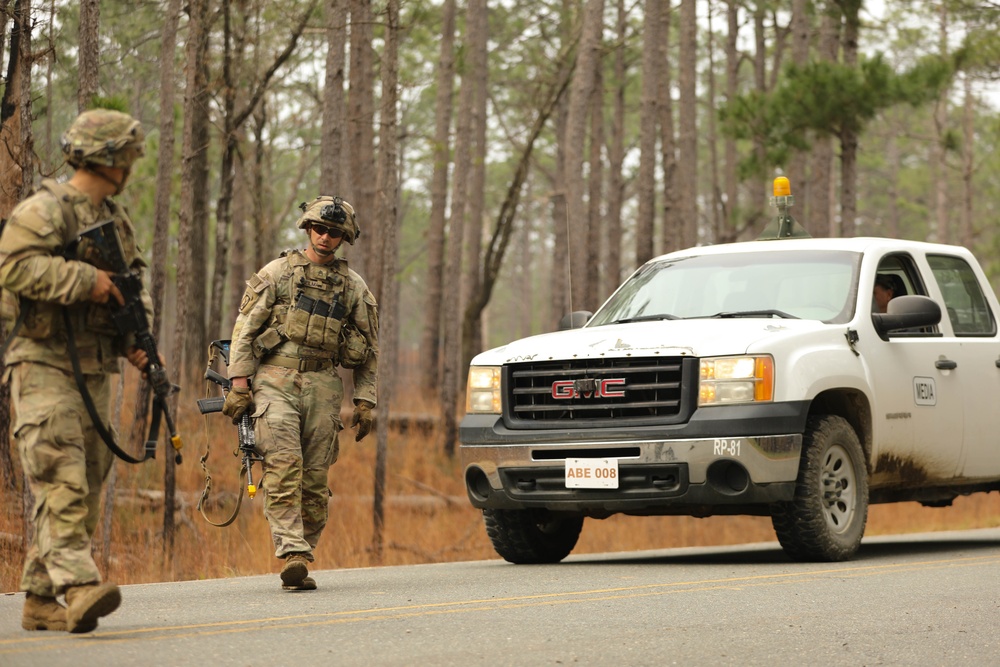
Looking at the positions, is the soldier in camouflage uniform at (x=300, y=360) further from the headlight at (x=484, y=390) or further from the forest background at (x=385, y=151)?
the forest background at (x=385, y=151)

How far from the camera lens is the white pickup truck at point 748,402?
880 cm

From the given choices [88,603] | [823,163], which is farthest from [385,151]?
[88,603]

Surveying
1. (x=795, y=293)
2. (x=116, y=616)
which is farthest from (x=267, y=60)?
(x=116, y=616)

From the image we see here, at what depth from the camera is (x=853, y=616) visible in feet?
21.8

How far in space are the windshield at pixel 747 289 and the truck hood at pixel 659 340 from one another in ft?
1.19

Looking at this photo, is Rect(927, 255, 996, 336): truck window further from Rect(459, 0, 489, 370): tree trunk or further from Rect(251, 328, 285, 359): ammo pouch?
Rect(459, 0, 489, 370): tree trunk

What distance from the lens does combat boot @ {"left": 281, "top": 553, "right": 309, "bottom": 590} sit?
25.6ft

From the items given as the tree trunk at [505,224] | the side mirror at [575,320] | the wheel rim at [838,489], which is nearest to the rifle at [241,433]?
the side mirror at [575,320]

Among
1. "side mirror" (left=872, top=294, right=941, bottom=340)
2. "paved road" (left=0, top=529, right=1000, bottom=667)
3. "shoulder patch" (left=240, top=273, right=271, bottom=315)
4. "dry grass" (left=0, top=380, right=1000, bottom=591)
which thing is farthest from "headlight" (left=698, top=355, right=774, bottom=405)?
"dry grass" (left=0, top=380, right=1000, bottom=591)

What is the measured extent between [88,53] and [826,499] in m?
6.51

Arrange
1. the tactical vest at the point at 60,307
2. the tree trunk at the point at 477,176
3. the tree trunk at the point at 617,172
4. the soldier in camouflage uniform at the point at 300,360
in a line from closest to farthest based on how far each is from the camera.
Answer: the tactical vest at the point at 60,307 → the soldier in camouflage uniform at the point at 300,360 → the tree trunk at the point at 477,176 → the tree trunk at the point at 617,172

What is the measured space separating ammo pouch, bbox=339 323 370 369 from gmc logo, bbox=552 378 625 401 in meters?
1.40

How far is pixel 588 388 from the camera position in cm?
906

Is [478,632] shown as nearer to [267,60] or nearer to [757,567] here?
[757,567]
